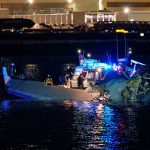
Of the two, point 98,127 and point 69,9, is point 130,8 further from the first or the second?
point 98,127

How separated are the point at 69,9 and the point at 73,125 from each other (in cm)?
10823

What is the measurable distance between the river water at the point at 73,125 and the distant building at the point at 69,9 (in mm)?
96487

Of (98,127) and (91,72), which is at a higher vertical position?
(91,72)

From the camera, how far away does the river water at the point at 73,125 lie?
128 ft

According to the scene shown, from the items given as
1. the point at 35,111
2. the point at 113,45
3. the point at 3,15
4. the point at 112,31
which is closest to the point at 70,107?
the point at 35,111

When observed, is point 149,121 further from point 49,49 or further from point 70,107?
point 49,49

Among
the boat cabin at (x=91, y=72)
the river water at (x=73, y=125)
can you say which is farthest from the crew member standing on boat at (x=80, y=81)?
the river water at (x=73, y=125)

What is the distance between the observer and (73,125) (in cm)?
4488

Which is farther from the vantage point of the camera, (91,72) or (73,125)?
(91,72)

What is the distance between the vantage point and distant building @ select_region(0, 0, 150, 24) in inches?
5965

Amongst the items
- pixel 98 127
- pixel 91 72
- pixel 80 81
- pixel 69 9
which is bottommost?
pixel 98 127

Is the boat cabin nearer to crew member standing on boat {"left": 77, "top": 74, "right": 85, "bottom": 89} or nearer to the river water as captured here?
crew member standing on boat {"left": 77, "top": 74, "right": 85, "bottom": 89}

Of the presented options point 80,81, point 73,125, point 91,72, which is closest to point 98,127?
point 73,125

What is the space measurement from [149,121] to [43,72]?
44.3 metres
